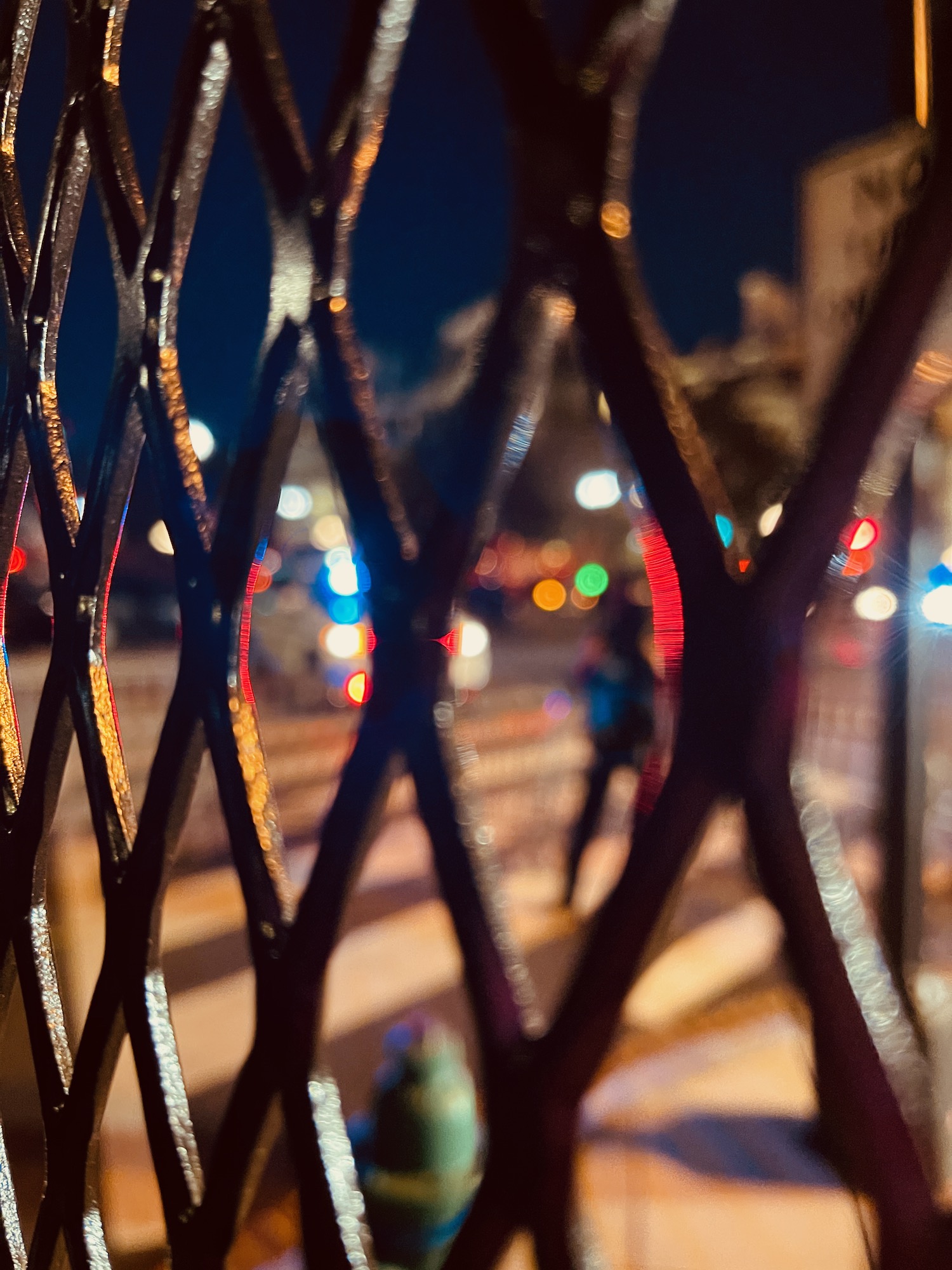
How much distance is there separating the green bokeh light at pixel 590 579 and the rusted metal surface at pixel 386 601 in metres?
21.2

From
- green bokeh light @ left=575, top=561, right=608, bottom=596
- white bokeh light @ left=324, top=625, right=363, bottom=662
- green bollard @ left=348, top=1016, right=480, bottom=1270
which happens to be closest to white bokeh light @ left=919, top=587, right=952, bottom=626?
green bollard @ left=348, top=1016, right=480, bottom=1270

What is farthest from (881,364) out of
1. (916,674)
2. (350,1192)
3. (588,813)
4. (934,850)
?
(934,850)

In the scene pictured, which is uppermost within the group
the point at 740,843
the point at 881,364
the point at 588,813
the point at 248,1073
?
the point at 881,364

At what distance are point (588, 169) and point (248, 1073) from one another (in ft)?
3.22

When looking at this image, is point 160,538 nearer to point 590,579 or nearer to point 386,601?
point 386,601

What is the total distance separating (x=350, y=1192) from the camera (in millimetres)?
907

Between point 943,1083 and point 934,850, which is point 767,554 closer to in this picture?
point 943,1083

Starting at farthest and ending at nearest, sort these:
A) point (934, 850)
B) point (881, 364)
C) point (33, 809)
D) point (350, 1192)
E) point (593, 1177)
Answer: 1. point (934, 850)
2. point (593, 1177)
3. point (33, 809)
4. point (350, 1192)
5. point (881, 364)

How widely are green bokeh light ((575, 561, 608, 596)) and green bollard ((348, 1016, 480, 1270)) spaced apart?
65.6ft

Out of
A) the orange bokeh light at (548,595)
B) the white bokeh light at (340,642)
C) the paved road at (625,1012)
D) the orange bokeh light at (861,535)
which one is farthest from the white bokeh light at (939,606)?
the orange bokeh light at (548,595)

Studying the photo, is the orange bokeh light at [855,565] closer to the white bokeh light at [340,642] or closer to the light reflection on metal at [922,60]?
the light reflection on metal at [922,60]

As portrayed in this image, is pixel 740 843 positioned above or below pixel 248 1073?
above

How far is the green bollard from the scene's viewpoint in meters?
2.39

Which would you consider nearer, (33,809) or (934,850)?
(33,809)
